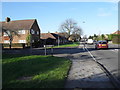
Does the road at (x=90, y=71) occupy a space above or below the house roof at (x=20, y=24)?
below

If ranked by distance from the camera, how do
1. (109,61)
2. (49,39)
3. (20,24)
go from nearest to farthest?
(109,61), (20,24), (49,39)

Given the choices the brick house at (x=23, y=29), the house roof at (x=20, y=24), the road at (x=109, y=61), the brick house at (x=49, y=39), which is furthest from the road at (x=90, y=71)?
the brick house at (x=49, y=39)

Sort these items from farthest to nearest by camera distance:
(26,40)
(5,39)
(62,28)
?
(62,28), (5,39), (26,40)

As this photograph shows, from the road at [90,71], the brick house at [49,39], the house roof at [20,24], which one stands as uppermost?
the house roof at [20,24]

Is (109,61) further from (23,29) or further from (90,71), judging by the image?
(23,29)

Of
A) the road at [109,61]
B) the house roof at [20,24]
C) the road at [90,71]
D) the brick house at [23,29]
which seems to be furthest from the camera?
the house roof at [20,24]

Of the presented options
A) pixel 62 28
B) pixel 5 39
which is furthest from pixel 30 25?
pixel 62 28

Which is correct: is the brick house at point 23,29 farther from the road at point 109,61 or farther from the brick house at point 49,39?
the road at point 109,61

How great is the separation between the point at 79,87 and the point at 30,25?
4191 cm

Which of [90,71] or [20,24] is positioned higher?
[20,24]

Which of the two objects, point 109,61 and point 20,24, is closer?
point 109,61

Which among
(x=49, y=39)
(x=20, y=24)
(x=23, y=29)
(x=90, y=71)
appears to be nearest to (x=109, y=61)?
(x=90, y=71)

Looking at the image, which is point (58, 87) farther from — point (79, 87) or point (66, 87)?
point (79, 87)

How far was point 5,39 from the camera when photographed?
47.2 metres
